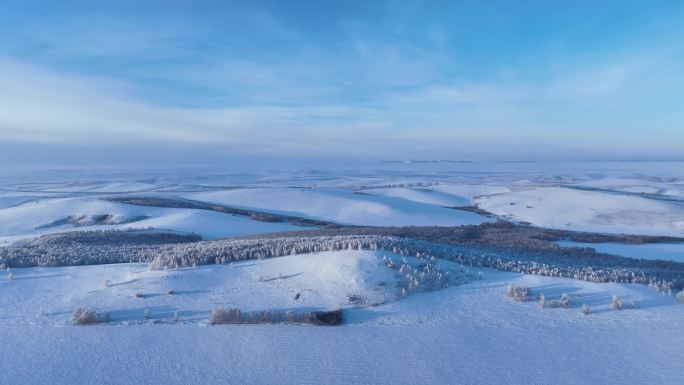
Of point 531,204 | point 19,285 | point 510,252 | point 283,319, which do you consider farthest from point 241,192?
point 283,319

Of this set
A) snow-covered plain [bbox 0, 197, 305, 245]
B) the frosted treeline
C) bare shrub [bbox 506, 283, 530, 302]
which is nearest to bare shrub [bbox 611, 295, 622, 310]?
bare shrub [bbox 506, 283, 530, 302]

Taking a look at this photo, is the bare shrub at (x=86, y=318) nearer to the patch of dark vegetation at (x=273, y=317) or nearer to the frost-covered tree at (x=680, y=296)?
the patch of dark vegetation at (x=273, y=317)

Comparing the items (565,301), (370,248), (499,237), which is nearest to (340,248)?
(370,248)

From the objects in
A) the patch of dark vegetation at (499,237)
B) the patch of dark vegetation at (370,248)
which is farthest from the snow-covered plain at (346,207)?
the patch of dark vegetation at (370,248)

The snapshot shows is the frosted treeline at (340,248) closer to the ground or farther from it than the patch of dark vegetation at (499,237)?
farther from it

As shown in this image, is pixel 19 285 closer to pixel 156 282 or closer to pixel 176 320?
pixel 156 282

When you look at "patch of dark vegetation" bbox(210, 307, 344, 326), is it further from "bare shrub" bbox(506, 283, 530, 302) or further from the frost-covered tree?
the frost-covered tree

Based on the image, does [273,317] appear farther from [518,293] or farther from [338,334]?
[518,293]
